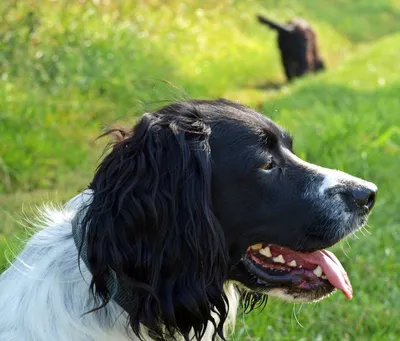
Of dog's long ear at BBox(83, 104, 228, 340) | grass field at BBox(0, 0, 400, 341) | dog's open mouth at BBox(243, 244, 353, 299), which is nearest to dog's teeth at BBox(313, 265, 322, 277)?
dog's open mouth at BBox(243, 244, 353, 299)

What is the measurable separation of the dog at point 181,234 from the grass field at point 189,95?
481 millimetres

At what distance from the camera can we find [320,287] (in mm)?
3100

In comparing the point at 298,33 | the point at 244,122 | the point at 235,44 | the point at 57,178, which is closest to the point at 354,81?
the point at 298,33

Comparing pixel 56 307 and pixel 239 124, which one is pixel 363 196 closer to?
pixel 239 124

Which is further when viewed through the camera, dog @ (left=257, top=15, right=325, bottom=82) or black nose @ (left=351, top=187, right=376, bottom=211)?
dog @ (left=257, top=15, right=325, bottom=82)

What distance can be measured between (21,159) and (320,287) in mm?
3785

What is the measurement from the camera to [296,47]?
11.4 m

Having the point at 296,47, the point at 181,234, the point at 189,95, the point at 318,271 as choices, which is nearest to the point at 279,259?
the point at 318,271

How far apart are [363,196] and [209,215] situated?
0.69 m

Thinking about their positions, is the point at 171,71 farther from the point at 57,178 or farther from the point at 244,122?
the point at 244,122

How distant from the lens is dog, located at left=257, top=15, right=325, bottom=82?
11.4 m

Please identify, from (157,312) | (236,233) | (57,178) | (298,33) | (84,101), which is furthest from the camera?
(298,33)

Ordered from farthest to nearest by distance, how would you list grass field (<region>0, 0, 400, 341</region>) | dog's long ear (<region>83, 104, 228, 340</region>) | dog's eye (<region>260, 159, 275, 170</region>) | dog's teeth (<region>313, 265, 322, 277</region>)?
1. grass field (<region>0, 0, 400, 341</region>)
2. dog's teeth (<region>313, 265, 322, 277</region>)
3. dog's eye (<region>260, 159, 275, 170</region>)
4. dog's long ear (<region>83, 104, 228, 340</region>)

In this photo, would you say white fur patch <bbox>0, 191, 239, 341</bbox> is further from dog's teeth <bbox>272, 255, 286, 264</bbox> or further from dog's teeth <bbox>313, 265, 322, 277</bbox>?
dog's teeth <bbox>313, 265, 322, 277</bbox>
